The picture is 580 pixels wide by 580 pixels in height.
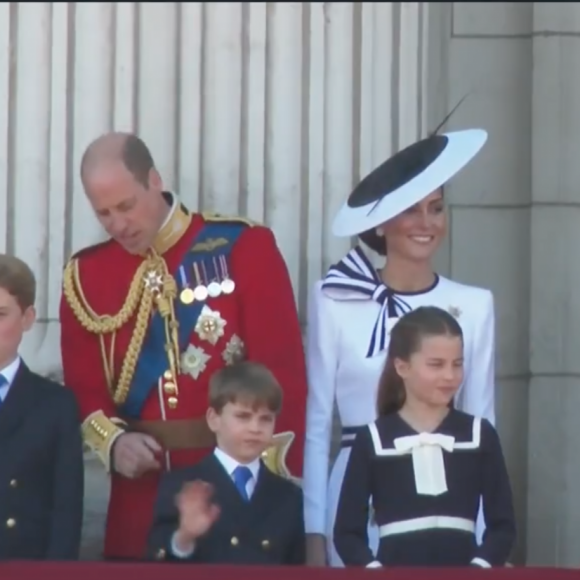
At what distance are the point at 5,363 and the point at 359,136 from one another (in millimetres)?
1484

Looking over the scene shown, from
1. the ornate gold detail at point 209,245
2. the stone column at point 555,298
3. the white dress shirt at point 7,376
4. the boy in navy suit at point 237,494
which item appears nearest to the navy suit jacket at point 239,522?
the boy in navy suit at point 237,494

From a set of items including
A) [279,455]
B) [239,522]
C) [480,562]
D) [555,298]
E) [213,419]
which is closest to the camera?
[480,562]

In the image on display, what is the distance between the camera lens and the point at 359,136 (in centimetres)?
621

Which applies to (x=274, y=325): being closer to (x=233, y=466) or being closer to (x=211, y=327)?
(x=211, y=327)

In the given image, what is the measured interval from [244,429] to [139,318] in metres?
0.46

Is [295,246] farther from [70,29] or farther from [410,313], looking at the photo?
[410,313]

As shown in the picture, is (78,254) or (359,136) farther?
(359,136)

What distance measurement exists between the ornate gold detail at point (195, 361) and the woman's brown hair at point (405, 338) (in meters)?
0.42

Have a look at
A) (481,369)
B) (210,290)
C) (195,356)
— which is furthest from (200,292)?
(481,369)

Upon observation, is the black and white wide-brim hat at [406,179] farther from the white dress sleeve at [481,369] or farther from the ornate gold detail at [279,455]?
the ornate gold detail at [279,455]

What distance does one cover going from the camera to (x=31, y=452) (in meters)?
5.00

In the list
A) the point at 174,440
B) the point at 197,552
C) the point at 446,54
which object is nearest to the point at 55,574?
the point at 197,552

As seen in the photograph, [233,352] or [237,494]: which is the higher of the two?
[233,352]

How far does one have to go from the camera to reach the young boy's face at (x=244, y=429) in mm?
4941
